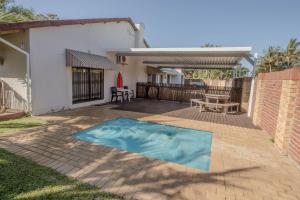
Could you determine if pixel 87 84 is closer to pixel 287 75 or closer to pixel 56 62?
pixel 56 62

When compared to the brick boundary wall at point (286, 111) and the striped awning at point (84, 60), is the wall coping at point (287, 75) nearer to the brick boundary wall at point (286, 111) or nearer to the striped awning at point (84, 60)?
the brick boundary wall at point (286, 111)

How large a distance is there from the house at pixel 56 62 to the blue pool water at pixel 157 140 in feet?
12.3

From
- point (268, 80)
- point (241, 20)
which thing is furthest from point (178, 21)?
point (268, 80)

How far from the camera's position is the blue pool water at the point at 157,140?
5236 mm

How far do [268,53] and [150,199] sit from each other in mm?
46619

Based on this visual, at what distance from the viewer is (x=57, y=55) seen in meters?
9.59

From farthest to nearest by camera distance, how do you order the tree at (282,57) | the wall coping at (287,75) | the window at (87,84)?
the tree at (282,57) → the window at (87,84) → the wall coping at (287,75)

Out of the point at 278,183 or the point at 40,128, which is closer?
the point at 278,183

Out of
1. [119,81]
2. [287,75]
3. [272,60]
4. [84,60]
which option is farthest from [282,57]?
[84,60]

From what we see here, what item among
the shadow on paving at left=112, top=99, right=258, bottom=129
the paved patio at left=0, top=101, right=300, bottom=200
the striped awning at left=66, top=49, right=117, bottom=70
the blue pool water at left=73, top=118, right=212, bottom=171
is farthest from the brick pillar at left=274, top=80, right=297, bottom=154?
the striped awning at left=66, top=49, right=117, bottom=70

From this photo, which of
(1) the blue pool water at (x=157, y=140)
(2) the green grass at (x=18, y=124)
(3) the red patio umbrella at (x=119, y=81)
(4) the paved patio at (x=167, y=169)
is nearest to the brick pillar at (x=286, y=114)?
(4) the paved patio at (x=167, y=169)

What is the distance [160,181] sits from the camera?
3705mm

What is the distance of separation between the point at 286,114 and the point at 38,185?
21.4 feet

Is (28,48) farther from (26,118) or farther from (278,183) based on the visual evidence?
(278,183)
